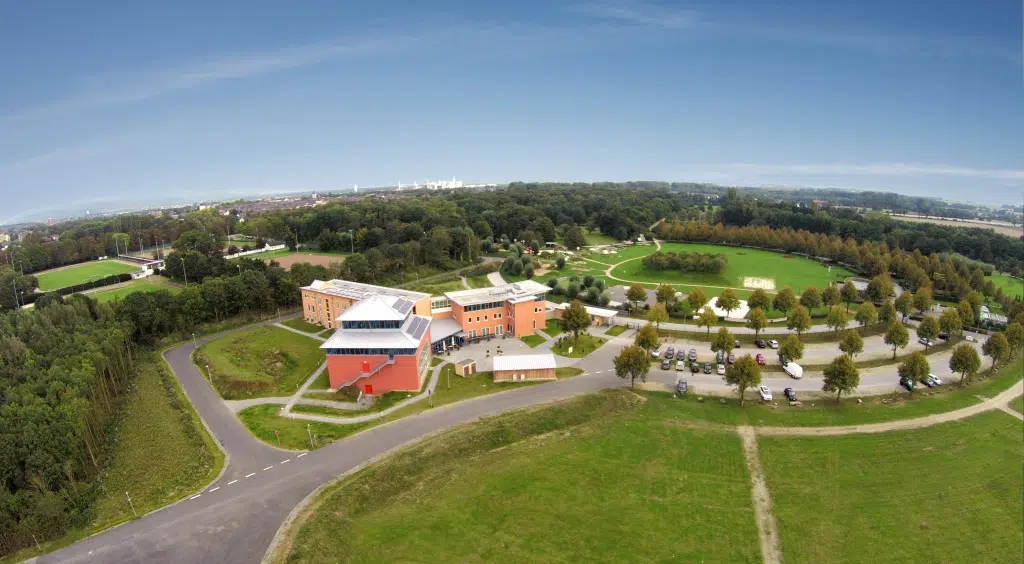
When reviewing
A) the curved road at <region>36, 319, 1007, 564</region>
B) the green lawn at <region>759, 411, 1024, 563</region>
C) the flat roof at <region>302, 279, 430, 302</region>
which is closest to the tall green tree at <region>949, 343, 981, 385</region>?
the green lawn at <region>759, 411, 1024, 563</region>

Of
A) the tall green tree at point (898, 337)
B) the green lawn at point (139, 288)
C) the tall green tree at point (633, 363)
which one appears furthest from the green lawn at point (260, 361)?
the tall green tree at point (898, 337)

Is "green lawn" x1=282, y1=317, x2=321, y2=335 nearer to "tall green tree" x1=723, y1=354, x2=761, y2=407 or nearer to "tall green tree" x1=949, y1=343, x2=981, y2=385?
"tall green tree" x1=723, y1=354, x2=761, y2=407

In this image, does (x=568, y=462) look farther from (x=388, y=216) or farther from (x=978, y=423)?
(x=388, y=216)

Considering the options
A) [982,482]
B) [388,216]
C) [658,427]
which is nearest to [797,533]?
[658,427]

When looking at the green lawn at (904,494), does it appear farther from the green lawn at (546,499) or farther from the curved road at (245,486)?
the curved road at (245,486)

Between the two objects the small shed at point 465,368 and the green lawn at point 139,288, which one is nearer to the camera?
the small shed at point 465,368

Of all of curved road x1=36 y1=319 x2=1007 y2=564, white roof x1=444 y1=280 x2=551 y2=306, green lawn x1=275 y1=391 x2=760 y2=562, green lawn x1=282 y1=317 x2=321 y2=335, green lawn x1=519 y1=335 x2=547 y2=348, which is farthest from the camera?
green lawn x1=282 y1=317 x2=321 y2=335
